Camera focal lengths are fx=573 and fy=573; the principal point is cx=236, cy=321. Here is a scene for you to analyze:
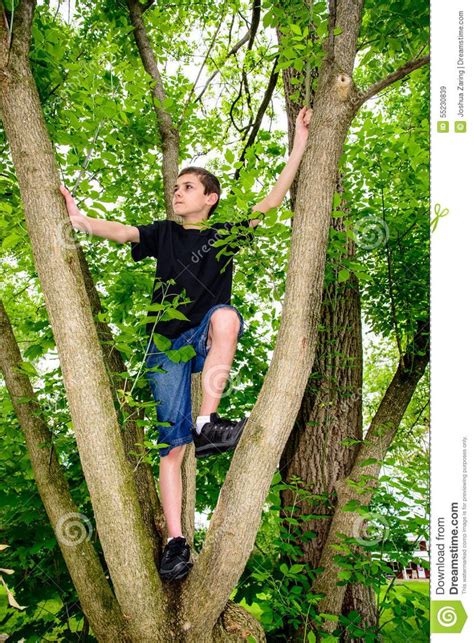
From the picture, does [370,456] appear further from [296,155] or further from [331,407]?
[296,155]

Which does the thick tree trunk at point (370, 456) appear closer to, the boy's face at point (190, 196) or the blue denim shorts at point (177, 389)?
the blue denim shorts at point (177, 389)

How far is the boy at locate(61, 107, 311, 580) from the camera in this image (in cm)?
254

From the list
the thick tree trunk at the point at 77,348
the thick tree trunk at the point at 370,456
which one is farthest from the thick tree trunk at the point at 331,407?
the thick tree trunk at the point at 77,348

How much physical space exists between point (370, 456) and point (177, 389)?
2035 mm

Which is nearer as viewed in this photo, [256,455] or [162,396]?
[256,455]

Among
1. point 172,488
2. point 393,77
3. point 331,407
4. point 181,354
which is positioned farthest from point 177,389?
point 331,407

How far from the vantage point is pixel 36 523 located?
3.54 m

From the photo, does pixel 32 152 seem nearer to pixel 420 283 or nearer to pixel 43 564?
pixel 43 564

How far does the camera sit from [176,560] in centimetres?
244

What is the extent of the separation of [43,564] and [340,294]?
2827 millimetres

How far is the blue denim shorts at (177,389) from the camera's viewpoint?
269 centimetres
